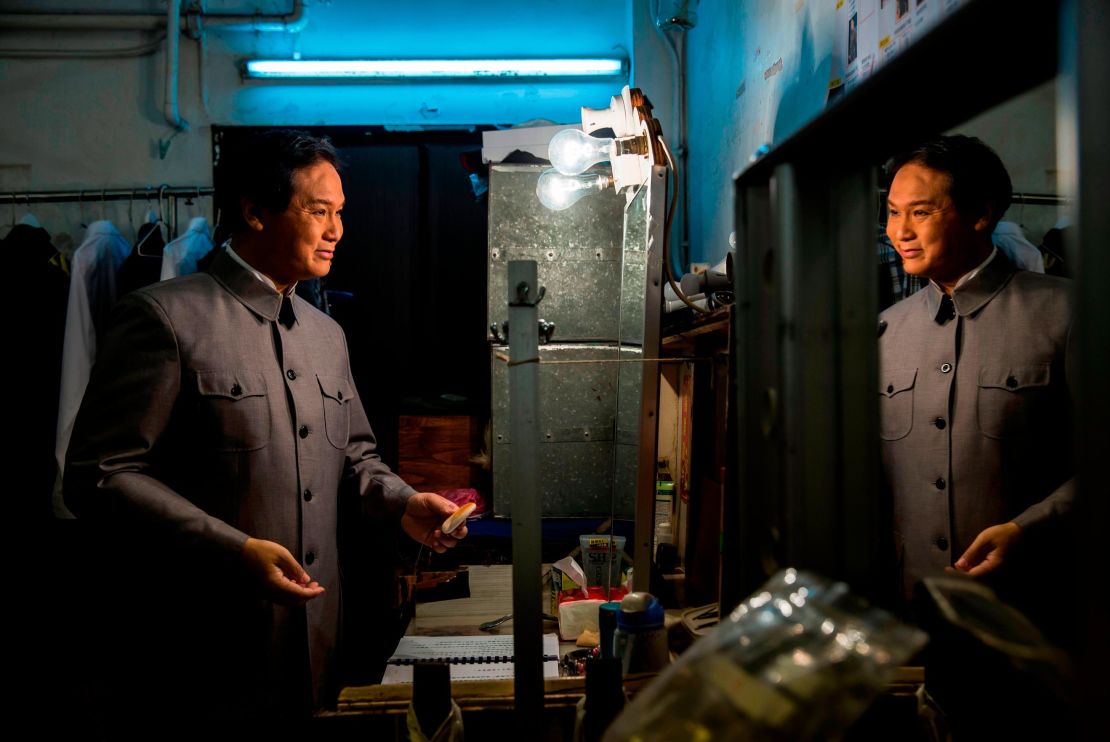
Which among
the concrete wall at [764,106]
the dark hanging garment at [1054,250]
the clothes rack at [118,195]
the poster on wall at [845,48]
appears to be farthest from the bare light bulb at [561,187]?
the clothes rack at [118,195]

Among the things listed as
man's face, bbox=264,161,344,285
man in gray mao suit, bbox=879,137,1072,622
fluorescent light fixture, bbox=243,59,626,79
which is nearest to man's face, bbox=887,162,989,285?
man in gray mao suit, bbox=879,137,1072,622

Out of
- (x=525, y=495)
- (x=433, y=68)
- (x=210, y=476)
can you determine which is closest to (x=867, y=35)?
(x=525, y=495)

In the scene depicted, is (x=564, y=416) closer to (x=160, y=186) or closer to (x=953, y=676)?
(x=953, y=676)

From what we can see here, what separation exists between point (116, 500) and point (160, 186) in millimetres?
3007

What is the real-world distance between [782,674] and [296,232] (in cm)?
179

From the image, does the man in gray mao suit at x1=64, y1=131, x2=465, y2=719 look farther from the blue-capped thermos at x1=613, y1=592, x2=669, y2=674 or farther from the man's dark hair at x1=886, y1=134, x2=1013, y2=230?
the man's dark hair at x1=886, y1=134, x2=1013, y2=230

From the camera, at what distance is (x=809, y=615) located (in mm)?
561

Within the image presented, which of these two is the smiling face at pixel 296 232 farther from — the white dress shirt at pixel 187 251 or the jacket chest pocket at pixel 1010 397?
the jacket chest pocket at pixel 1010 397

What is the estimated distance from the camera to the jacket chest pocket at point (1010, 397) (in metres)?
1.36

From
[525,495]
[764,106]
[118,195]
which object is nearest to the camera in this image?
[525,495]

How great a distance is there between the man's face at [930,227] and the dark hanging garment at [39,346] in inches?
141

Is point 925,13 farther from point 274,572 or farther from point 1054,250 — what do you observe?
point 274,572

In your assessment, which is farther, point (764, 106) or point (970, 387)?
point (764, 106)

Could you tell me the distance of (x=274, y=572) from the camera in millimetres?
1481
